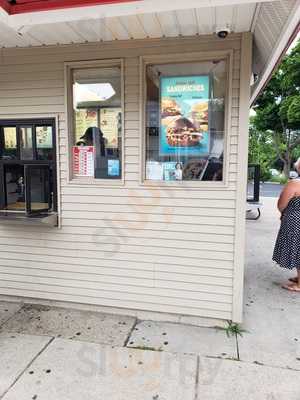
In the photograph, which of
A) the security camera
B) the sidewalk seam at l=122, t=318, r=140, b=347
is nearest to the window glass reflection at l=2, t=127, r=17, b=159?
the sidewalk seam at l=122, t=318, r=140, b=347

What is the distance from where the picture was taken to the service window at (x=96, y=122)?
3246 millimetres

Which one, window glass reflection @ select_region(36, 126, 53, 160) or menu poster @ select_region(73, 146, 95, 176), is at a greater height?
window glass reflection @ select_region(36, 126, 53, 160)

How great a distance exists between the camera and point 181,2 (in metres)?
2.02

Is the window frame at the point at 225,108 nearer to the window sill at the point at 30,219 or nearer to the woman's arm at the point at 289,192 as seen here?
the window sill at the point at 30,219

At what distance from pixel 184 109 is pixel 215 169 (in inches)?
24.2

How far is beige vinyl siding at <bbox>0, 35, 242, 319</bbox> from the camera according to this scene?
306 cm

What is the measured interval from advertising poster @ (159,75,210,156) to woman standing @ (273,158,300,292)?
127 centimetres

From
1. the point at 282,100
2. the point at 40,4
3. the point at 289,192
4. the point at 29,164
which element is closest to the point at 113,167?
the point at 29,164

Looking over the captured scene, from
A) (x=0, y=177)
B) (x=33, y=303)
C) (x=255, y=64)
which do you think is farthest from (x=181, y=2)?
(x=33, y=303)

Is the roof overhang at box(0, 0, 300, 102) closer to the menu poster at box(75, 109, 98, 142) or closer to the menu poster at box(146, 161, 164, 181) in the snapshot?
the menu poster at box(75, 109, 98, 142)

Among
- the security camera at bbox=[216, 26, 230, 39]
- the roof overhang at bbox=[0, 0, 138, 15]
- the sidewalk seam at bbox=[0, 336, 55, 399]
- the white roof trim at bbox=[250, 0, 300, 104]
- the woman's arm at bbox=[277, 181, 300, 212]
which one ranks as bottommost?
the sidewalk seam at bbox=[0, 336, 55, 399]

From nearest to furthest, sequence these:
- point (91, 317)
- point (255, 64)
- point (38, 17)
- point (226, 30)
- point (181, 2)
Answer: point (181, 2), point (38, 17), point (226, 30), point (91, 317), point (255, 64)

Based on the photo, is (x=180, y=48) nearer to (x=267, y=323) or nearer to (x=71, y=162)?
(x=71, y=162)

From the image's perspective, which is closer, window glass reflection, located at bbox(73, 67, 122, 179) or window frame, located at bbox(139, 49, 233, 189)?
window frame, located at bbox(139, 49, 233, 189)
